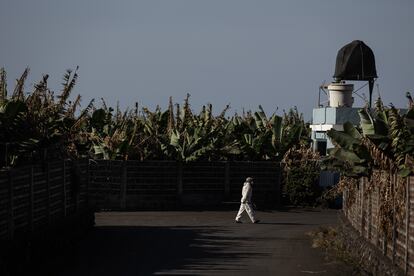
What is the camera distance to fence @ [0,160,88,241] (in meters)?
16.5

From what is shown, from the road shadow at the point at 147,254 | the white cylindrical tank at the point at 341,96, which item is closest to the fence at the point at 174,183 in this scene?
the white cylindrical tank at the point at 341,96

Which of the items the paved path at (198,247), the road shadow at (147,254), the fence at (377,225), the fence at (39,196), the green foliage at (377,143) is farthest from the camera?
the paved path at (198,247)

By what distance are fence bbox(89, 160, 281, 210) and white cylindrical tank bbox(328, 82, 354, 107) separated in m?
5.56

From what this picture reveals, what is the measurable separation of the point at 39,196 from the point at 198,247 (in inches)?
174

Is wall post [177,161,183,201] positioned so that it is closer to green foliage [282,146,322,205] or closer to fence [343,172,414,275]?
green foliage [282,146,322,205]

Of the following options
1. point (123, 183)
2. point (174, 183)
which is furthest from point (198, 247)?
point (174, 183)

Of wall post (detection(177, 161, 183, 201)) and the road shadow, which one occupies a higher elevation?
wall post (detection(177, 161, 183, 201))

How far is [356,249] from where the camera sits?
63.4ft

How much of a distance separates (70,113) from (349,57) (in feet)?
70.4

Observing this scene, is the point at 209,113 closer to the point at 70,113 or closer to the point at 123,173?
the point at 123,173

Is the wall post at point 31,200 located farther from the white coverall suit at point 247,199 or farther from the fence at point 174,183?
the fence at point 174,183

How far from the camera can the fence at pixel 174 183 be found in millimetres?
33781

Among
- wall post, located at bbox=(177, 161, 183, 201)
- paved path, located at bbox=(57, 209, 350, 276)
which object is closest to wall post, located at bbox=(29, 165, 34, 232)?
paved path, located at bbox=(57, 209, 350, 276)

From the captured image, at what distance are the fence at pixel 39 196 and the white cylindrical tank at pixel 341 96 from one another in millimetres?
17218
